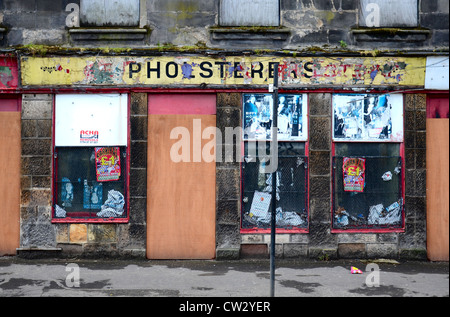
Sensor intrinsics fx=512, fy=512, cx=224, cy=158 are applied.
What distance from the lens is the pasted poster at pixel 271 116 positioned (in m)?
10.6

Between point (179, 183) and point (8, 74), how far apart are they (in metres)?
4.23

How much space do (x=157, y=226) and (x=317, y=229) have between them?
3297 mm

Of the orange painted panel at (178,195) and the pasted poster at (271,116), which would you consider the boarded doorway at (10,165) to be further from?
the pasted poster at (271,116)

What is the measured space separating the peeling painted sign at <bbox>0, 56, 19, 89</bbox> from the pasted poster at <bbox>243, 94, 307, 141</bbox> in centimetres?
481

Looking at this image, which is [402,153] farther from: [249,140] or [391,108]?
[249,140]

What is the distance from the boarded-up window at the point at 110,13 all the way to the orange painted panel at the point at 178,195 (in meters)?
2.09

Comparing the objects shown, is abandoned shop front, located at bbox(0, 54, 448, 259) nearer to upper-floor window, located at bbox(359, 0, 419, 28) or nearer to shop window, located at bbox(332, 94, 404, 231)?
shop window, located at bbox(332, 94, 404, 231)

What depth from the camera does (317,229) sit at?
10523 mm

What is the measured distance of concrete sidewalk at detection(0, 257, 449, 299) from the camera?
8.25m

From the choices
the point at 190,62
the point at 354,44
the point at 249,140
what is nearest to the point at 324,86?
the point at 354,44

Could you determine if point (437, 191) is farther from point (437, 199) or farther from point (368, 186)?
point (368, 186)

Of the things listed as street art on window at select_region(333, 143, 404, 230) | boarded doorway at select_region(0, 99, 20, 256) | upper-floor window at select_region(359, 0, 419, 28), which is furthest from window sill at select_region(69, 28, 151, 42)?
upper-floor window at select_region(359, 0, 419, 28)

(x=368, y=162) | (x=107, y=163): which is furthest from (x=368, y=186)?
(x=107, y=163)

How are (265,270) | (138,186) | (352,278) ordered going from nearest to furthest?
(352,278)
(265,270)
(138,186)
